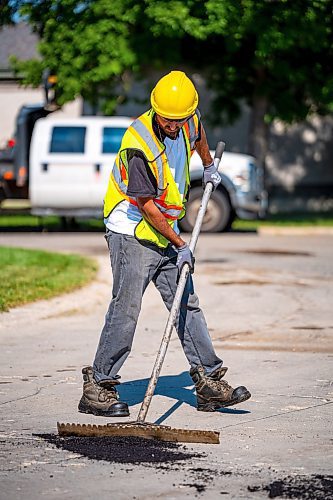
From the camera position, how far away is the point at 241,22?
22.8m

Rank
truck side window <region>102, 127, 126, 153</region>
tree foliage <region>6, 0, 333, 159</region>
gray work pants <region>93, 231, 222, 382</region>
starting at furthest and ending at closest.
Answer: tree foliage <region>6, 0, 333, 159</region>, truck side window <region>102, 127, 126, 153</region>, gray work pants <region>93, 231, 222, 382</region>

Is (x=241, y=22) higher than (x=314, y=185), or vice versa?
(x=241, y=22)

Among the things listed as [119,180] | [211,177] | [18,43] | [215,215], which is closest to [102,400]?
[119,180]

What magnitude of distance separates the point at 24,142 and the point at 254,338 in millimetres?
13512

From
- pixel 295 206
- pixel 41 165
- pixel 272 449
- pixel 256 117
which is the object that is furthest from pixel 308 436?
pixel 295 206

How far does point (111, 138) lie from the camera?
72.8ft

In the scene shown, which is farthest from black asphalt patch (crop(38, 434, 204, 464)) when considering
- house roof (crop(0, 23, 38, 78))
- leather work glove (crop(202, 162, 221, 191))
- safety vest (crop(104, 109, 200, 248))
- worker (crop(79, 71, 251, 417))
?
house roof (crop(0, 23, 38, 78))

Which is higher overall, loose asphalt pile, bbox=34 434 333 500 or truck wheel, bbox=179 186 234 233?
loose asphalt pile, bbox=34 434 333 500

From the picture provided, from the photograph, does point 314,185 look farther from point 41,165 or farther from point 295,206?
point 41,165

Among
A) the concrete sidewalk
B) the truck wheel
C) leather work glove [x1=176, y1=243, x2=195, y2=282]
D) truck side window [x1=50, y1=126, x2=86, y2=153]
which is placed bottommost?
the truck wheel

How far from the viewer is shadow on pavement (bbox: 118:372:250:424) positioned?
7.68m

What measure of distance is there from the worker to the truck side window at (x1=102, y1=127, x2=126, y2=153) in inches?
578

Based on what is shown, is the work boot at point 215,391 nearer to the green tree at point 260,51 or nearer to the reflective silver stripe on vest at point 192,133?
the reflective silver stripe on vest at point 192,133

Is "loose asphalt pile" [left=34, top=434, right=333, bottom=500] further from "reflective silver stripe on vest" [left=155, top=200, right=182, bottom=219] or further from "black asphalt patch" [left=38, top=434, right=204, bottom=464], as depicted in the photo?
"reflective silver stripe on vest" [left=155, top=200, right=182, bottom=219]
